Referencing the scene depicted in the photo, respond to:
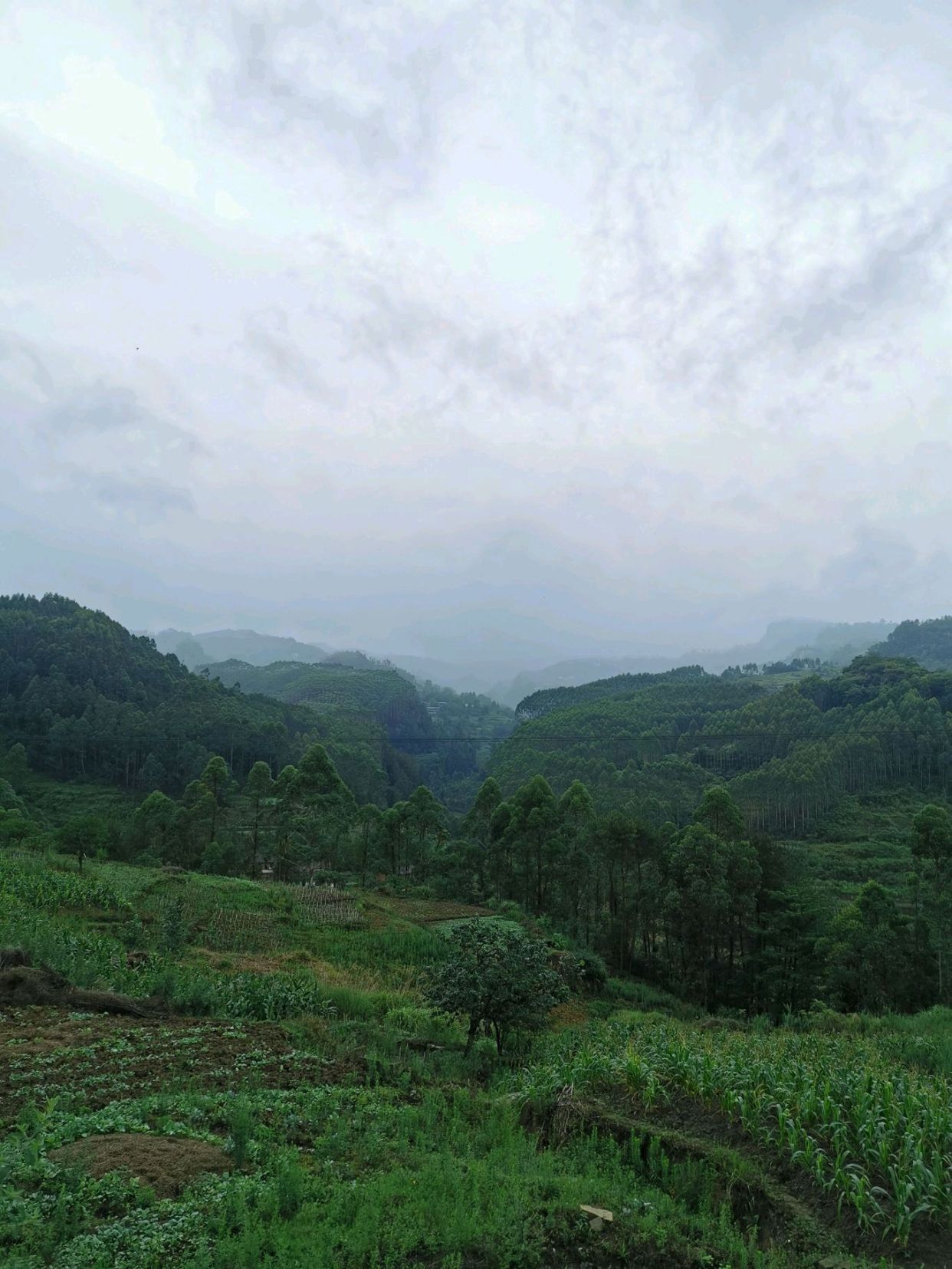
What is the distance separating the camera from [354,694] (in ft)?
482

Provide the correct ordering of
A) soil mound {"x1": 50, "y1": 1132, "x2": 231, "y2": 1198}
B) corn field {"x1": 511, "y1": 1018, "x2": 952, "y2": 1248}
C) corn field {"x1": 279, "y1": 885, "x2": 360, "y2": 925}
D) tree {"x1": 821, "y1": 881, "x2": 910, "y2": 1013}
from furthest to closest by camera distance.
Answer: corn field {"x1": 279, "y1": 885, "x2": 360, "y2": 925} → tree {"x1": 821, "y1": 881, "x2": 910, "y2": 1013} → corn field {"x1": 511, "y1": 1018, "x2": 952, "y2": 1248} → soil mound {"x1": 50, "y1": 1132, "x2": 231, "y2": 1198}

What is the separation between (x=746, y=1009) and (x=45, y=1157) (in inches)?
1182

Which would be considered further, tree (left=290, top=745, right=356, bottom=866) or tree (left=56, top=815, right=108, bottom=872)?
tree (left=290, top=745, right=356, bottom=866)

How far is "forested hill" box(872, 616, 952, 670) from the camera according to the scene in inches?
6088

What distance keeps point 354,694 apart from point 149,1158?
141894 millimetres

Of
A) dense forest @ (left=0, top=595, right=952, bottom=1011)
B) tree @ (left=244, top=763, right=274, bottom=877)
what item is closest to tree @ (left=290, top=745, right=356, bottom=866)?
dense forest @ (left=0, top=595, right=952, bottom=1011)

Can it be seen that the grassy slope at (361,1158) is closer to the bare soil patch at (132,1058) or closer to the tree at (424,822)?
the bare soil patch at (132,1058)

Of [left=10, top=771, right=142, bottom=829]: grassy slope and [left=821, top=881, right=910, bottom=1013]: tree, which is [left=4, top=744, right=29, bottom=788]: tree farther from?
[left=821, top=881, right=910, bottom=1013]: tree

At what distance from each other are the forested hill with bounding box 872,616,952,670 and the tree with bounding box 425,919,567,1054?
163326 millimetres

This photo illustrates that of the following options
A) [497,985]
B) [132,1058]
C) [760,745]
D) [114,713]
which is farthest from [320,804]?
[760,745]

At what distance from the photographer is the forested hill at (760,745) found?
2376 inches

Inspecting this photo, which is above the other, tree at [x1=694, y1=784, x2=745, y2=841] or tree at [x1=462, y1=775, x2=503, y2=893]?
tree at [x1=694, y1=784, x2=745, y2=841]

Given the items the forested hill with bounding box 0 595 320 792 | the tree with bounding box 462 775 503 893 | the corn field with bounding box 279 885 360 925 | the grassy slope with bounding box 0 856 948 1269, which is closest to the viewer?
the grassy slope with bounding box 0 856 948 1269

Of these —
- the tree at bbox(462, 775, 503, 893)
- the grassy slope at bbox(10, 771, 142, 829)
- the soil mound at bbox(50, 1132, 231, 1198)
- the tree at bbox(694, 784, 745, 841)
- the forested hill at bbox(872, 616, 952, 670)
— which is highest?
the forested hill at bbox(872, 616, 952, 670)
